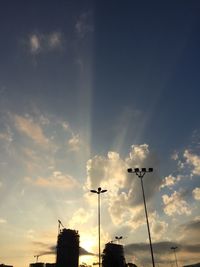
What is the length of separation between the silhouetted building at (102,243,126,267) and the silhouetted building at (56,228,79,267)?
10882 millimetres

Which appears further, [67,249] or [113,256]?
[67,249]

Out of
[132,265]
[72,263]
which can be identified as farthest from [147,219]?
[132,265]

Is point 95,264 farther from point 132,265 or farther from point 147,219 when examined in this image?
point 147,219

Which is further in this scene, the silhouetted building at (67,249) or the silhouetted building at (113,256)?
the silhouetted building at (67,249)

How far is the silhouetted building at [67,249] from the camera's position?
102250 millimetres

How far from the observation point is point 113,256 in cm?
10325

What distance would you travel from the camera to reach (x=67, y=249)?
10481cm

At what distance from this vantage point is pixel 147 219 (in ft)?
170

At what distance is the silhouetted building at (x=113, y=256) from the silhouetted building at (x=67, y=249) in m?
10.9

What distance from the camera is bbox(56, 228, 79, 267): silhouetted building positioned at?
102250 millimetres

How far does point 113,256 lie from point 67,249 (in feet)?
55.9

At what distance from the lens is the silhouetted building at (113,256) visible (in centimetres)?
10061

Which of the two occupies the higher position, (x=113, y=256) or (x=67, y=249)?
(x=67, y=249)

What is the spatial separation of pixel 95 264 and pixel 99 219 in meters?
78.6
